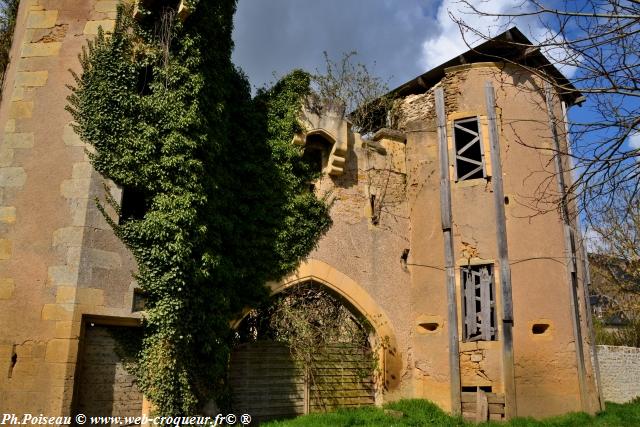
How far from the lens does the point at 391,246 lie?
12016 mm

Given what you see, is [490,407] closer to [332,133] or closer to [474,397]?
[474,397]

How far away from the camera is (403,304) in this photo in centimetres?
1176

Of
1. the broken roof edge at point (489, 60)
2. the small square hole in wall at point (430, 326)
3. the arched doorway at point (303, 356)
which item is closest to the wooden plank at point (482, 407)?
the small square hole in wall at point (430, 326)

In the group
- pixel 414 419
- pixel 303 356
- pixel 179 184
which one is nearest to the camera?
pixel 179 184

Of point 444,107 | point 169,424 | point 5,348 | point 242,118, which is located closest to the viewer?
point 5,348

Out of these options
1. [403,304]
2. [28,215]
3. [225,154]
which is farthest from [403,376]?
[28,215]

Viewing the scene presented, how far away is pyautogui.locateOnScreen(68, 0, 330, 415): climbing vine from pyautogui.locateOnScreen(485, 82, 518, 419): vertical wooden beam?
171 inches

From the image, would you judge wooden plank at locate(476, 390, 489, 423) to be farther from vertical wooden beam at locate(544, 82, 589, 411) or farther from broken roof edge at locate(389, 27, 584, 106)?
broken roof edge at locate(389, 27, 584, 106)

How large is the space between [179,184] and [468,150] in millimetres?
7046

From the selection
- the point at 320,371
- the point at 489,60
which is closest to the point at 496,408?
the point at 320,371

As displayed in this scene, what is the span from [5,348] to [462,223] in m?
8.52

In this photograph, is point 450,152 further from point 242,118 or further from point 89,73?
point 89,73

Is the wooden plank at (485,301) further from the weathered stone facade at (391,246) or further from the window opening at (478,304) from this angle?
the weathered stone facade at (391,246)

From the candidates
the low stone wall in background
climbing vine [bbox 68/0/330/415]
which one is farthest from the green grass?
the low stone wall in background
